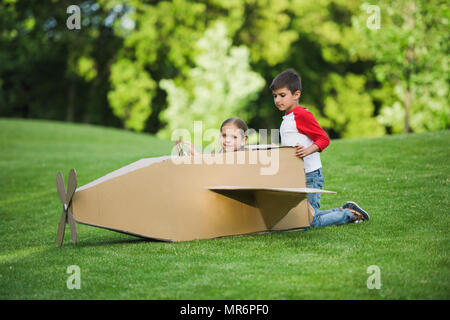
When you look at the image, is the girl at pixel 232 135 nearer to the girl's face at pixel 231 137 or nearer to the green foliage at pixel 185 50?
the girl's face at pixel 231 137

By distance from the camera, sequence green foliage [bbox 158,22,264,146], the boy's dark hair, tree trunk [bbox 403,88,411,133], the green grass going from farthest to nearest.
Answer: green foliage [bbox 158,22,264,146]
tree trunk [bbox 403,88,411,133]
the boy's dark hair
the green grass

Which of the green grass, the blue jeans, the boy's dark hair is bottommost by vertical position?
the green grass

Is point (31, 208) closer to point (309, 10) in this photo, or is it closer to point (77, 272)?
point (77, 272)

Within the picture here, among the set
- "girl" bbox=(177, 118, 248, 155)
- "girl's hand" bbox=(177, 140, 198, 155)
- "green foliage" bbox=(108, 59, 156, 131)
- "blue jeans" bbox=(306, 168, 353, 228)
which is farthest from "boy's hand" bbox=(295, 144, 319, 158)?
"green foliage" bbox=(108, 59, 156, 131)

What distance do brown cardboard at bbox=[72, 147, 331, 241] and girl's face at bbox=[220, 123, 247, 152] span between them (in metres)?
0.31

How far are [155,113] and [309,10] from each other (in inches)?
437

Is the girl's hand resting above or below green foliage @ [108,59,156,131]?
below

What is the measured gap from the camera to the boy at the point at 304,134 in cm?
506

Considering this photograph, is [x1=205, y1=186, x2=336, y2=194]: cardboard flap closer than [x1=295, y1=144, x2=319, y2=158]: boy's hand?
Yes

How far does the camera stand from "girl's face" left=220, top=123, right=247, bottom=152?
5.27 meters

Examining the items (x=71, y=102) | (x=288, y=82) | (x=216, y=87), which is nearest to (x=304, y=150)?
(x=288, y=82)

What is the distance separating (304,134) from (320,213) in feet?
2.94

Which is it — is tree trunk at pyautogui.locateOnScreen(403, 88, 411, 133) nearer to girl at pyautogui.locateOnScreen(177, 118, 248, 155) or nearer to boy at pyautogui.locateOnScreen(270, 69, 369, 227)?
boy at pyautogui.locateOnScreen(270, 69, 369, 227)

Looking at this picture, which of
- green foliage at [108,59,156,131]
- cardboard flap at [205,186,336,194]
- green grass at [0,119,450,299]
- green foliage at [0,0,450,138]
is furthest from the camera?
green foliage at [108,59,156,131]
